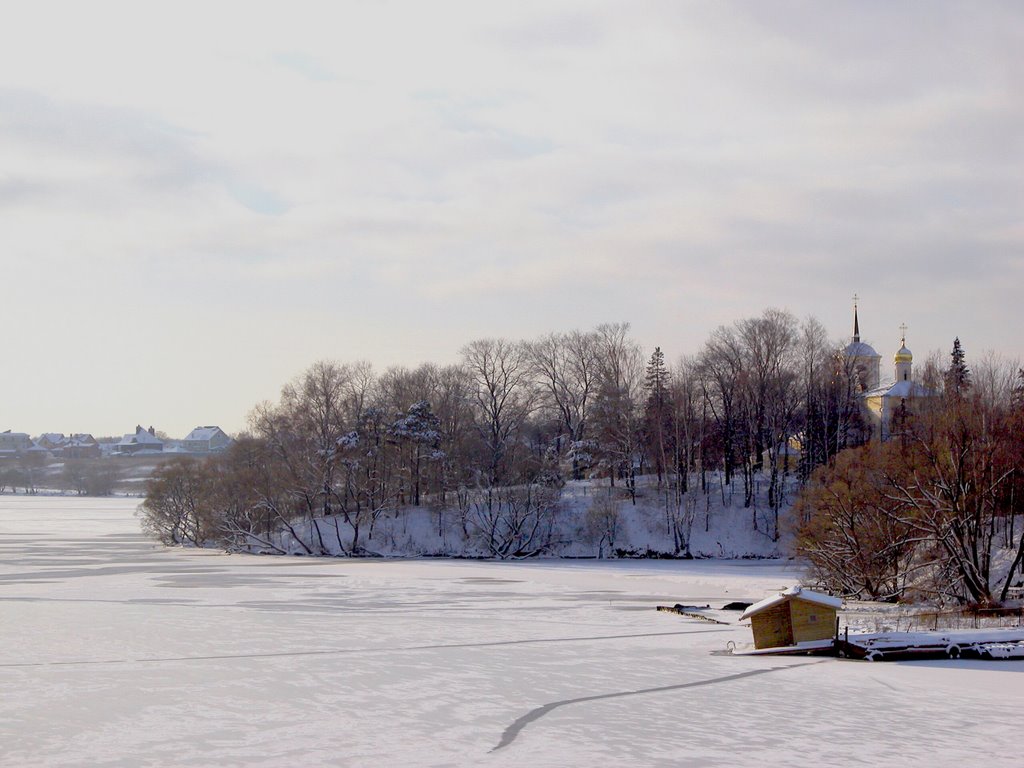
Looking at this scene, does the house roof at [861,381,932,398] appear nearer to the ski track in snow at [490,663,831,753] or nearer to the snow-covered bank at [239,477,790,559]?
Answer: the snow-covered bank at [239,477,790,559]

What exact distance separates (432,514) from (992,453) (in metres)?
36.3

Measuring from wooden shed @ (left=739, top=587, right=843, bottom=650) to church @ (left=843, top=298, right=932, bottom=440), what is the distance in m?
38.7

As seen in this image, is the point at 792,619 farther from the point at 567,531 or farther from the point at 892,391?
the point at 892,391

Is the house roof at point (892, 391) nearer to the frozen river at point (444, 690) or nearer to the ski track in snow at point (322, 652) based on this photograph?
the frozen river at point (444, 690)

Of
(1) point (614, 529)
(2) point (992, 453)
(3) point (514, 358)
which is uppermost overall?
(3) point (514, 358)

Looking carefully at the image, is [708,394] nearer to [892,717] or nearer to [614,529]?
[614,529]

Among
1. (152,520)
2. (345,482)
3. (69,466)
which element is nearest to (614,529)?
(345,482)

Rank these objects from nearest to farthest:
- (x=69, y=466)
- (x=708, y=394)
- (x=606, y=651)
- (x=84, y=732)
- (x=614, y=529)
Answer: (x=84, y=732) < (x=606, y=651) < (x=614, y=529) < (x=708, y=394) < (x=69, y=466)

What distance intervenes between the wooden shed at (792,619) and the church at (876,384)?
1524 inches

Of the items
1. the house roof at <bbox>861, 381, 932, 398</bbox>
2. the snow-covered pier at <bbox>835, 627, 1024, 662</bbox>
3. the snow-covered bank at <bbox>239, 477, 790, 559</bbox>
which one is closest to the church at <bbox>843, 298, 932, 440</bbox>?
the house roof at <bbox>861, 381, 932, 398</bbox>

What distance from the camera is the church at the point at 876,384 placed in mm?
69812

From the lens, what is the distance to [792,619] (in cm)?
2136

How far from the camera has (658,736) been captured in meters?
13.5

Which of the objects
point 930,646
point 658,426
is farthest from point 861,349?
point 930,646
